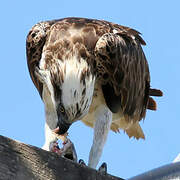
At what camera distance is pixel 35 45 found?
21.8 ft

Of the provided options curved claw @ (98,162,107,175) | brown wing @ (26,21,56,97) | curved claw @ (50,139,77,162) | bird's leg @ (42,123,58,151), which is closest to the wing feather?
brown wing @ (26,21,56,97)

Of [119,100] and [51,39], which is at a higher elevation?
[51,39]

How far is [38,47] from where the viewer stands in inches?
262

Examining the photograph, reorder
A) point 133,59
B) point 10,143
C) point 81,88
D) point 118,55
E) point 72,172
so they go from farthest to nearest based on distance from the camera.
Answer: point 133,59 < point 118,55 < point 81,88 < point 72,172 < point 10,143

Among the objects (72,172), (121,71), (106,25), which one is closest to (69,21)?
(106,25)

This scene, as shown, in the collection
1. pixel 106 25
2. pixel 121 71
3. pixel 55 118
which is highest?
pixel 106 25

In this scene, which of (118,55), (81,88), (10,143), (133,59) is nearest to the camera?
(10,143)

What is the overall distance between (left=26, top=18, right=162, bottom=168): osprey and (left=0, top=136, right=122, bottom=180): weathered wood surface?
1.94 meters

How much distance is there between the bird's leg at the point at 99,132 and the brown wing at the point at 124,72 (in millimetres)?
130

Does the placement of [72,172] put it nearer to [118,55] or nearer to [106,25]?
[118,55]

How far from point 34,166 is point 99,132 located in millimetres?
2692

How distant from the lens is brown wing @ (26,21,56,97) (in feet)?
21.8

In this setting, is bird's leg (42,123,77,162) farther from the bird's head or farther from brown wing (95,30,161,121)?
brown wing (95,30,161,121)

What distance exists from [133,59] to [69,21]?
2.92ft
